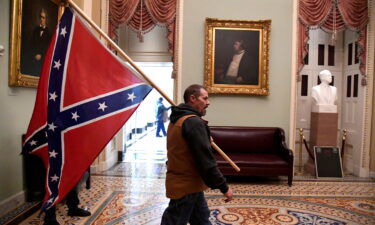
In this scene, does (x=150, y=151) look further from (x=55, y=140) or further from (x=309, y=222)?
(x=55, y=140)

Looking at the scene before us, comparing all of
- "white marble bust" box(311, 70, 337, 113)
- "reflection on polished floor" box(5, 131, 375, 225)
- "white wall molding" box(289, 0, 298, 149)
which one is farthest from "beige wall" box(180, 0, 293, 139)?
"reflection on polished floor" box(5, 131, 375, 225)

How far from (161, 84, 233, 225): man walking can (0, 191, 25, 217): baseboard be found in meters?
2.54

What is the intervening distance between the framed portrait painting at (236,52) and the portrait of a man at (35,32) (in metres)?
2.89

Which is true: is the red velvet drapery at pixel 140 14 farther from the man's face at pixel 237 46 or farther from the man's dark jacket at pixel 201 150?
the man's dark jacket at pixel 201 150

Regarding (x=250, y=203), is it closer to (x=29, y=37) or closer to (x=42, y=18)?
(x=29, y=37)

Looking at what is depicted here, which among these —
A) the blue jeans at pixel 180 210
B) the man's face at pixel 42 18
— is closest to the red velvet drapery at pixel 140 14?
the man's face at pixel 42 18

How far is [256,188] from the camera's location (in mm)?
5457

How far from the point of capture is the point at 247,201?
15.4 ft

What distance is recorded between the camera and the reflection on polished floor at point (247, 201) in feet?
13.0

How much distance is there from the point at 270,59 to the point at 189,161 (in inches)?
180

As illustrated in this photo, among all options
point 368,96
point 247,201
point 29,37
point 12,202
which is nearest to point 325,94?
point 368,96

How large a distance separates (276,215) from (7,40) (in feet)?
13.2

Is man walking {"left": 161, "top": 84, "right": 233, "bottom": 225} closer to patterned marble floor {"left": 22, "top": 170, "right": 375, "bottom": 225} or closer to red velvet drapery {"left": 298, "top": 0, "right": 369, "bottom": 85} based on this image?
patterned marble floor {"left": 22, "top": 170, "right": 375, "bottom": 225}

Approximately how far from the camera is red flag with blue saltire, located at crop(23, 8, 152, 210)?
2566 mm
